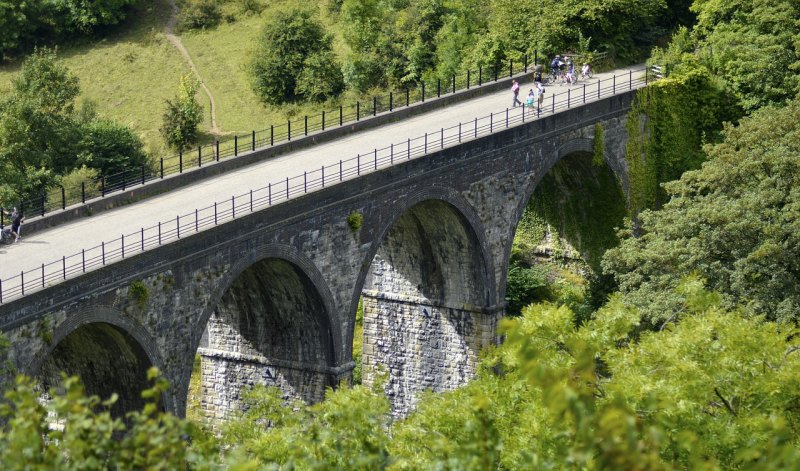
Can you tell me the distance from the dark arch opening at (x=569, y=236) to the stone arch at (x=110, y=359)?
2433cm

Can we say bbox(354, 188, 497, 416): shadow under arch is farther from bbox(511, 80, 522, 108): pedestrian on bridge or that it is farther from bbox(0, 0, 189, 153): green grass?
bbox(0, 0, 189, 153): green grass

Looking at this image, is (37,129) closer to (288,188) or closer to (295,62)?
(295,62)

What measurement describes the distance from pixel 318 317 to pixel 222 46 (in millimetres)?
49528

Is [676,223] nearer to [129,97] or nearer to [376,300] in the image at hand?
[376,300]

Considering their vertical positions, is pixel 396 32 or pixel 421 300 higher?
pixel 396 32

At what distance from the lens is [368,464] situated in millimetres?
22828

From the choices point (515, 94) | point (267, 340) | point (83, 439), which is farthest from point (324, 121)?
point (83, 439)

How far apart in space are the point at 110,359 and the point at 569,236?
30.2m

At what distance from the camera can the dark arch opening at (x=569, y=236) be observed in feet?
206

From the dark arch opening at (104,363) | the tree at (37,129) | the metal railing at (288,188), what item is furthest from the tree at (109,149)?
the dark arch opening at (104,363)

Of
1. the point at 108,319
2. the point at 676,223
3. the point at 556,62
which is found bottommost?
the point at 108,319

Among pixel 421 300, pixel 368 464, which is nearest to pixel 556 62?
pixel 421 300

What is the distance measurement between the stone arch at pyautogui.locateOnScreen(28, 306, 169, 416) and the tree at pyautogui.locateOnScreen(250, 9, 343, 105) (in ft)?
140

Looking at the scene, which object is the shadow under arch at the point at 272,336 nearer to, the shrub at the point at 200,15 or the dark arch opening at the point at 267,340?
the dark arch opening at the point at 267,340
